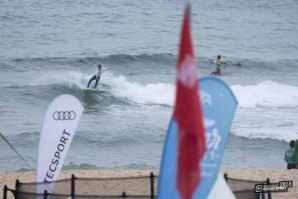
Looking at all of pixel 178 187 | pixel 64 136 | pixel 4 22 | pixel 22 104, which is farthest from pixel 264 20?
pixel 178 187

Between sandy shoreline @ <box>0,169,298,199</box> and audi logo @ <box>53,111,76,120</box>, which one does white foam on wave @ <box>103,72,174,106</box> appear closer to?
sandy shoreline @ <box>0,169,298,199</box>

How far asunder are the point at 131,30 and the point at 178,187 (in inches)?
1647

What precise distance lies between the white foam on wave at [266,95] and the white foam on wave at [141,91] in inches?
106

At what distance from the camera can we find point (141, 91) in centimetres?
3183

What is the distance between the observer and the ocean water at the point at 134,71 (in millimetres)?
22734

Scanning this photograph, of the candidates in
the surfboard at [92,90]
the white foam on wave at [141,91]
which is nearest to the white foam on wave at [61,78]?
the surfboard at [92,90]

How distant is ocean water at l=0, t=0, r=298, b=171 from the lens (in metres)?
22.7

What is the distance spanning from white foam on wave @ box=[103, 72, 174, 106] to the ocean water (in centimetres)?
5

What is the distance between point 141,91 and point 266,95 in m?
4.90

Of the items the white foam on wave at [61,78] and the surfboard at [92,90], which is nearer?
the surfboard at [92,90]
